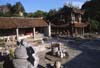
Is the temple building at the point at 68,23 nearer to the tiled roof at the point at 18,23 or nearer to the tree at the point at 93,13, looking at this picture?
the tree at the point at 93,13

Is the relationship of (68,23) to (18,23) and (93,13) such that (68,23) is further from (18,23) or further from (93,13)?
(18,23)

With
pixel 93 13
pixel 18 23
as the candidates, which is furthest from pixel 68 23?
pixel 18 23

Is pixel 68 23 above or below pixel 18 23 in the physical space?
below

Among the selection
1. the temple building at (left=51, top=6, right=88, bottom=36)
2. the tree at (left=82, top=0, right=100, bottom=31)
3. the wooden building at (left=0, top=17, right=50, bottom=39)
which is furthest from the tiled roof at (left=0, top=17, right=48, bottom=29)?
the tree at (left=82, top=0, right=100, bottom=31)

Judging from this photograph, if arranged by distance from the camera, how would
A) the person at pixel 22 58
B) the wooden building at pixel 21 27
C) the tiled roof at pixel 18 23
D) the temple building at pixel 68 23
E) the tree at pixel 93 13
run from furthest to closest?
the tree at pixel 93 13, the temple building at pixel 68 23, the wooden building at pixel 21 27, the tiled roof at pixel 18 23, the person at pixel 22 58

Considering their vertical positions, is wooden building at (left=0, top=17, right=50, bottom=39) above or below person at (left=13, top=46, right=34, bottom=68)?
below

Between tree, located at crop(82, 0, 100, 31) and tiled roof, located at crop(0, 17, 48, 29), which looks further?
tree, located at crop(82, 0, 100, 31)

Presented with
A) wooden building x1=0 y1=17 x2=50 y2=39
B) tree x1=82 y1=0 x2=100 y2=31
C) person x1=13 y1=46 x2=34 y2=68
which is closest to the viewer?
person x1=13 y1=46 x2=34 y2=68

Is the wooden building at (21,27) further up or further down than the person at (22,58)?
further down

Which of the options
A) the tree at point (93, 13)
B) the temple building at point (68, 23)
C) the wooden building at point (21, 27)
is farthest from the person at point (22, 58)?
the tree at point (93, 13)

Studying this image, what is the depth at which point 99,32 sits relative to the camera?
49531mm

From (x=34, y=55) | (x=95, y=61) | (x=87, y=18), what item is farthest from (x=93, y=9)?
(x=34, y=55)

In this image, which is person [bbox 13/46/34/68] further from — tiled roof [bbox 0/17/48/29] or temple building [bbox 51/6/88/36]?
temple building [bbox 51/6/88/36]

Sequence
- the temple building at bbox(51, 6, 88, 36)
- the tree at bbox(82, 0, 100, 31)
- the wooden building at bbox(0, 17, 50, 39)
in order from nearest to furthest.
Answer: the wooden building at bbox(0, 17, 50, 39), the temple building at bbox(51, 6, 88, 36), the tree at bbox(82, 0, 100, 31)
